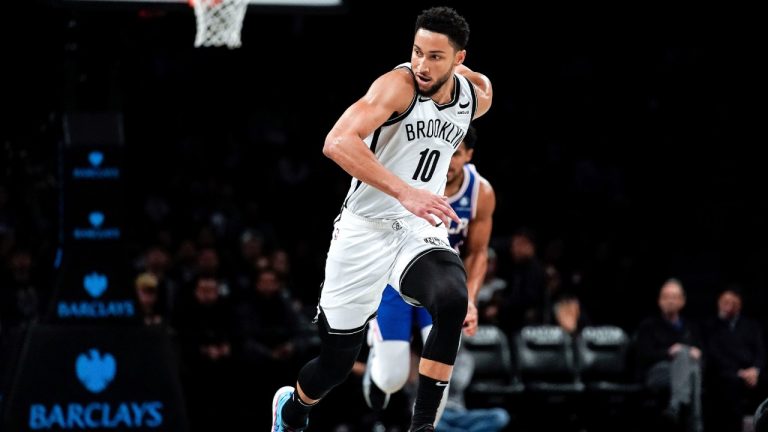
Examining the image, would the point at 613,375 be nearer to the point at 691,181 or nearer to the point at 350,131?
the point at 691,181

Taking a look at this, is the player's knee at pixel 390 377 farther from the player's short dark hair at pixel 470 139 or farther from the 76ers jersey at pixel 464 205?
the player's short dark hair at pixel 470 139

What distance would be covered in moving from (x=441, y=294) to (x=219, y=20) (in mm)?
3931

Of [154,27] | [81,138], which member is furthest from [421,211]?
[154,27]

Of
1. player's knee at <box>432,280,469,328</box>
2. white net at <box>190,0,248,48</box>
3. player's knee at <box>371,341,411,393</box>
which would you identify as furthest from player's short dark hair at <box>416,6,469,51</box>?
white net at <box>190,0,248,48</box>

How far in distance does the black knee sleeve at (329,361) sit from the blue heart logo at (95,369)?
2497 mm

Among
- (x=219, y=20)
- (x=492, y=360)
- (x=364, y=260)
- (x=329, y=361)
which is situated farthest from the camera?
(x=492, y=360)

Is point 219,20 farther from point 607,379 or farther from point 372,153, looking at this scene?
point 607,379

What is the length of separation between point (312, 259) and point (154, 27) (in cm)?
439

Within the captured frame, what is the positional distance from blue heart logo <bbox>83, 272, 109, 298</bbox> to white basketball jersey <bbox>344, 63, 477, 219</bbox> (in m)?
3.24

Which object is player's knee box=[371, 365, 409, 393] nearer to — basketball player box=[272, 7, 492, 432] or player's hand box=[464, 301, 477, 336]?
player's hand box=[464, 301, 477, 336]

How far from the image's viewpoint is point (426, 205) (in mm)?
5477

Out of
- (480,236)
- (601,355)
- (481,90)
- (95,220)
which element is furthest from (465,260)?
(601,355)

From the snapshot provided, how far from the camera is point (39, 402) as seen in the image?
8344mm

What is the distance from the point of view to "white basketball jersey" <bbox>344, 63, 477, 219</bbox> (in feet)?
19.7
